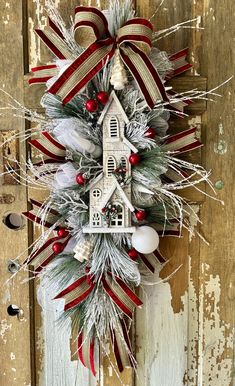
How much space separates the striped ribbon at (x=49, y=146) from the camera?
0.91 m

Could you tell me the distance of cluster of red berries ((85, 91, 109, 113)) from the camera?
2.79ft

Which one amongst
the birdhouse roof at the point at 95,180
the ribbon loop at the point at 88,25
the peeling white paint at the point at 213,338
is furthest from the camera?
the peeling white paint at the point at 213,338

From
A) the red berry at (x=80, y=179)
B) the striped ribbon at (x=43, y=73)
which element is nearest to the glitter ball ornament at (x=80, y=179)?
the red berry at (x=80, y=179)

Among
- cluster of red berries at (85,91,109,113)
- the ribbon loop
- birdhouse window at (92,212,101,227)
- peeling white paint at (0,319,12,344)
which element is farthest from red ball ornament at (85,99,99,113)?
peeling white paint at (0,319,12,344)

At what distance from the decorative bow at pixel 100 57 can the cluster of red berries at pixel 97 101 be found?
48 mm

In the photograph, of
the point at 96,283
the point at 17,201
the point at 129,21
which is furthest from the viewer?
the point at 17,201

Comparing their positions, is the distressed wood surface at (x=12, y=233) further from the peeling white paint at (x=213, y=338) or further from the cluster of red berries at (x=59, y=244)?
the peeling white paint at (x=213, y=338)

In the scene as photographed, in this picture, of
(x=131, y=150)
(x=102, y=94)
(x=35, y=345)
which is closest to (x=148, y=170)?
(x=131, y=150)

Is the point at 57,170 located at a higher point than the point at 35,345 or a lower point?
higher

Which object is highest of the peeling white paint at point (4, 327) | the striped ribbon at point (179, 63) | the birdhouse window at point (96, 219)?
the striped ribbon at point (179, 63)

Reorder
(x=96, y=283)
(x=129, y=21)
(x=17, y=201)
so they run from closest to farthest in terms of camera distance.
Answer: (x=129, y=21)
(x=96, y=283)
(x=17, y=201)

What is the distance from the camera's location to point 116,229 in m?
0.89

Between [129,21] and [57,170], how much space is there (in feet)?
1.08

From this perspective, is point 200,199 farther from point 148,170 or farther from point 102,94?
Answer: point 102,94
